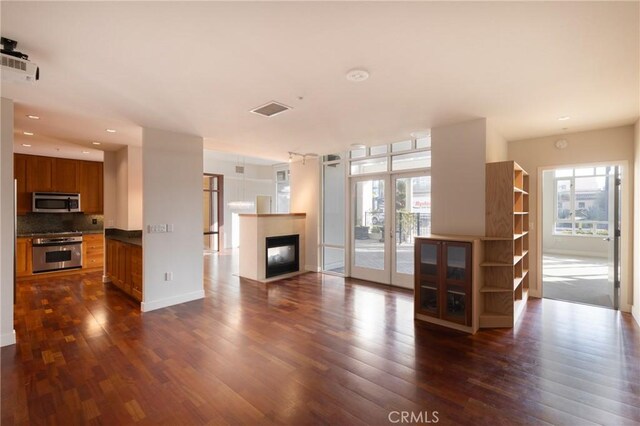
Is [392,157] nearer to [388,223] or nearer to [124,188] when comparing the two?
[388,223]

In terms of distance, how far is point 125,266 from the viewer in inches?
196

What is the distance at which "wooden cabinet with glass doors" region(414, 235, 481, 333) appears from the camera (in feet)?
Answer: 11.4

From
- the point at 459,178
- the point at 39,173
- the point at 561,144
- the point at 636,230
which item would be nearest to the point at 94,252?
the point at 39,173

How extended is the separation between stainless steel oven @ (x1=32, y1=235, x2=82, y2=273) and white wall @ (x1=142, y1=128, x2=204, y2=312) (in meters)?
3.41

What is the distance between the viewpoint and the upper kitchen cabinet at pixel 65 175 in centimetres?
645

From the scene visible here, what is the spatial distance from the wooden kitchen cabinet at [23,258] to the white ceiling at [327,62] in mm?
3067

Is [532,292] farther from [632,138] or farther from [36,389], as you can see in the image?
[36,389]

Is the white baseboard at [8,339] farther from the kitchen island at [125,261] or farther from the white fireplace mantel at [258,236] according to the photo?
the white fireplace mantel at [258,236]

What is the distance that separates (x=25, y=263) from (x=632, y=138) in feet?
34.5

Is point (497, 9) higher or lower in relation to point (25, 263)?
higher

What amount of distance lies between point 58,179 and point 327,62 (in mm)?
7206

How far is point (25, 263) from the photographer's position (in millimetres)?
5727

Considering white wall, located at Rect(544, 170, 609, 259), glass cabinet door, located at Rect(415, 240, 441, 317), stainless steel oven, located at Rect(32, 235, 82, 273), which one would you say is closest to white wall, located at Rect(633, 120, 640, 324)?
glass cabinet door, located at Rect(415, 240, 441, 317)

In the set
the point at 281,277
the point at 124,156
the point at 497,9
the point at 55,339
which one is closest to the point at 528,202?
the point at 497,9
